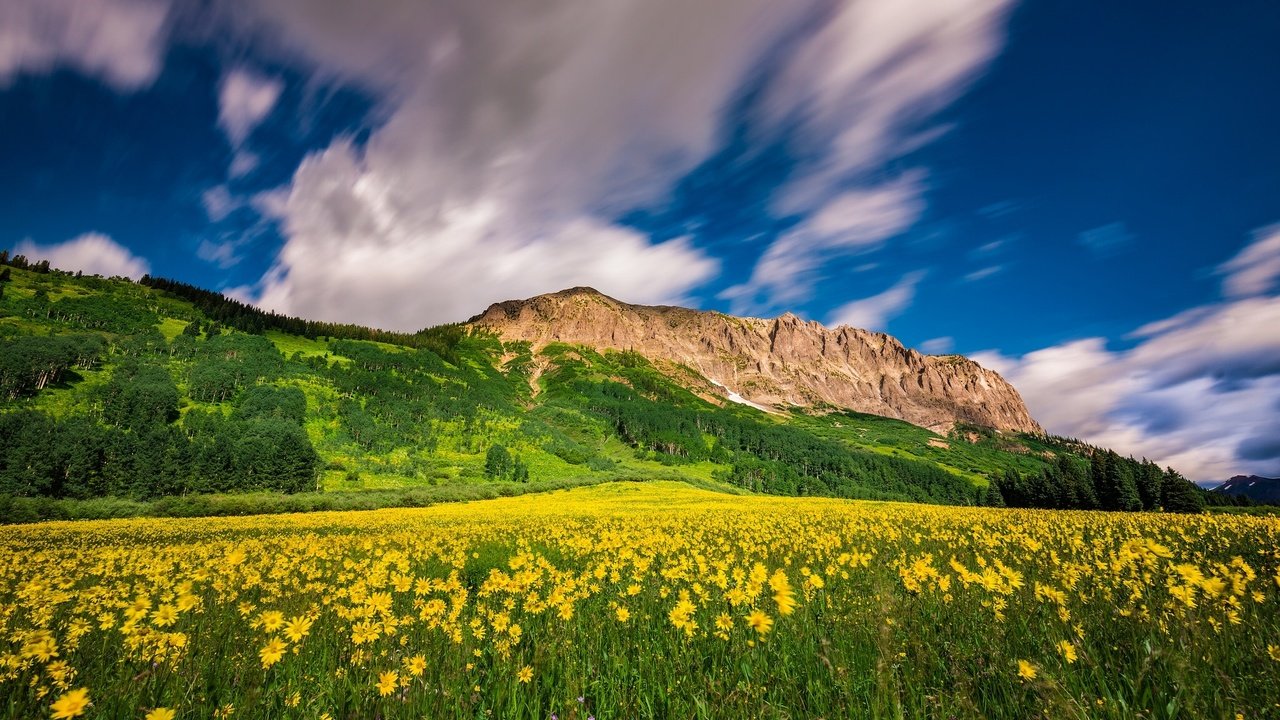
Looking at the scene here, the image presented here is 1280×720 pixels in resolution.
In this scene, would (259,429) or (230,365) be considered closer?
(259,429)

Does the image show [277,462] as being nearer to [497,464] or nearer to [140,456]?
[140,456]

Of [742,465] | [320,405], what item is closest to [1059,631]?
[320,405]

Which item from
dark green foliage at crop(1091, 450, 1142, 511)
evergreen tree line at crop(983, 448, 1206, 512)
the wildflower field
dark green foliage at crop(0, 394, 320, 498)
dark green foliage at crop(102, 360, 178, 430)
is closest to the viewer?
the wildflower field

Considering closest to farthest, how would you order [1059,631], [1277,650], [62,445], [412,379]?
[1277,650] < [1059,631] < [62,445] < [412,379]

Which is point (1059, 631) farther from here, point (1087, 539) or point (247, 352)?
point (247, 352)

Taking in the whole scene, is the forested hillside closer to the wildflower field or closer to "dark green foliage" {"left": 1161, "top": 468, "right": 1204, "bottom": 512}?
"dark green foliage" {"left": 1161, "top": 468, "right": 1204, "bottom": 512}

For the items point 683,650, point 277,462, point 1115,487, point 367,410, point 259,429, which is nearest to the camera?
point 683,650

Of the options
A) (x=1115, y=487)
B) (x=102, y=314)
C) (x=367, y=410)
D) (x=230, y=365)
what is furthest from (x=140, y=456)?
(x=1115, y=487)

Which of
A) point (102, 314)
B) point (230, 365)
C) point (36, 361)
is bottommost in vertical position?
point (36, 361)

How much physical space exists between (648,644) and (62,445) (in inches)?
5017

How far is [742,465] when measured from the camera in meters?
186

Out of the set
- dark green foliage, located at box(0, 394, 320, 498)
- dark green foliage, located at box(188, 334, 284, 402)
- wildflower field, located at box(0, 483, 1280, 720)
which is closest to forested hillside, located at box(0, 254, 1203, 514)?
dark green foliage, located at box(0, 394, 320, 498)

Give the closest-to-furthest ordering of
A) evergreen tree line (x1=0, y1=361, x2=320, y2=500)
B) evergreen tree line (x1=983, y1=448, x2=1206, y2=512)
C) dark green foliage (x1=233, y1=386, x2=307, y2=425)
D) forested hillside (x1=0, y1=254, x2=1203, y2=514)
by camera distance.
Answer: evergreen tree line (x1=983, y1=448, x2=1206, y2=512) → evergreen tree line (x1=0, y1=361, x2=320, y2=500) → forested hillside (x1=0, y1=254, x2=1203, y2=514) → dark green foliage (x1=233, y1=386, x2=307, y2=425)

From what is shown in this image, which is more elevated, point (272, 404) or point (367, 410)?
point (367, 410)
